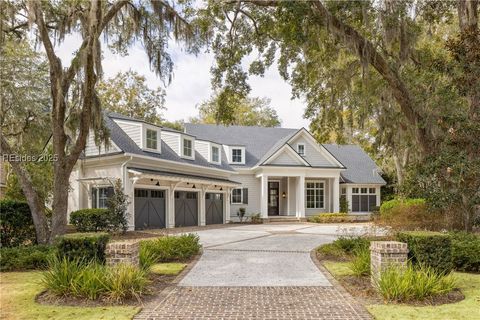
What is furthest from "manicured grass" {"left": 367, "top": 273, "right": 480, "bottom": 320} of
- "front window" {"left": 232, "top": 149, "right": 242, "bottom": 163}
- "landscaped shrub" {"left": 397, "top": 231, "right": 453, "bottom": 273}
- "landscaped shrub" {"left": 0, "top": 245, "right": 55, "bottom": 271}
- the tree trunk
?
"front window" {"left": 232, "top": 149, "right": 242, "bottom": 163}

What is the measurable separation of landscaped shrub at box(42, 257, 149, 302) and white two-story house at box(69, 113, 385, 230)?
723 centimetres

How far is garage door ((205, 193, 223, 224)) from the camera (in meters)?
23.0

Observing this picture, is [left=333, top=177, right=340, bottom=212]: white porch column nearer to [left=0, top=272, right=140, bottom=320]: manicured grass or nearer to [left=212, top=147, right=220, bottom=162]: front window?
[left=212, top=147, right=220, bottom=162]: front window

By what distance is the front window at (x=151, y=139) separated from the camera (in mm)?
19594

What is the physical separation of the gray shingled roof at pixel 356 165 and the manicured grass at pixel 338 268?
67.9 ft

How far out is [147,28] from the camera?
1159 centimetres

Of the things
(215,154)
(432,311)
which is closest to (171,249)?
(432,311)

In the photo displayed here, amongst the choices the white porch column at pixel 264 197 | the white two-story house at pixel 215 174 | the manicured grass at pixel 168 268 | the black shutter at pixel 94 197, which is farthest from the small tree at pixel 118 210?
the white porch column at pixel 264 197

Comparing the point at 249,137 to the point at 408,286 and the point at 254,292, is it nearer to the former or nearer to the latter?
the point at 254,292

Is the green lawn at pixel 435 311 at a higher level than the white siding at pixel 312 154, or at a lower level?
lower

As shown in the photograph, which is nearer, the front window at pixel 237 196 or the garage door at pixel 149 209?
the garage door at pixel 149 209

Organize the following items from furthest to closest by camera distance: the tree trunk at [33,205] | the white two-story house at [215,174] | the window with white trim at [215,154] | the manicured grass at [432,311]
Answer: the window with white trim at [215,154]
the white two-story house at [215,174]
the tree trunk at [33,205]
the manicured grass at [432,311]

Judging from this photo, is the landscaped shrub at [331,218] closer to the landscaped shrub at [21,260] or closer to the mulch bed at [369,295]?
the mulch bed at [369,295]

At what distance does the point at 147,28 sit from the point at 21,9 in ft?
11.7
